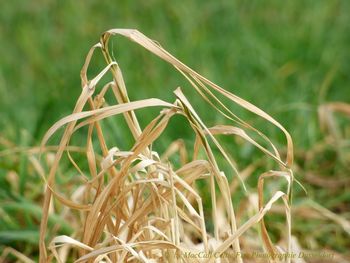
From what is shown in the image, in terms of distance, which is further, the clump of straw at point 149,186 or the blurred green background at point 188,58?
the blurred green background at point 188,58

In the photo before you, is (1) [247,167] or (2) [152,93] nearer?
(1) [247,167]

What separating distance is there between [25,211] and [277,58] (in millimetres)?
1695

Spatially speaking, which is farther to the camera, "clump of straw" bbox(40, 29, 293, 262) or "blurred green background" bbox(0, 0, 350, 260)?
"blurred green background" bbox(0, 0, 350, 260)

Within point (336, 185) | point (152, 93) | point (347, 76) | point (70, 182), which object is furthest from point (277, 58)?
point (70, 182)

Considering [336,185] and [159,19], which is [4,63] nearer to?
[159,19]

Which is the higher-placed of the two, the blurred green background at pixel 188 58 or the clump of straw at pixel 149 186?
the clump of straw at pixel 149 186

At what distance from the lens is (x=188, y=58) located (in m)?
3.71

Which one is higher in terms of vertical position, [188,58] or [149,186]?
[149,186]

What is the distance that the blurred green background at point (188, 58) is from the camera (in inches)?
118

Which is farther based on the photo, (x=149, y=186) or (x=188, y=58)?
(x=188, y=58)

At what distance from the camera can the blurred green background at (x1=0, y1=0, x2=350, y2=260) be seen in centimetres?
299

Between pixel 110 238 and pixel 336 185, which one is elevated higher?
pixel 110 238

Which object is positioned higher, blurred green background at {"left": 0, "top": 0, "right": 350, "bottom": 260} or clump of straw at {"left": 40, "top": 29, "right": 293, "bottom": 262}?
clump of straw at {"left": 40, "top": 29, "right": 293, "bottom": 262}

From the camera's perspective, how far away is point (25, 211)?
2385mm
